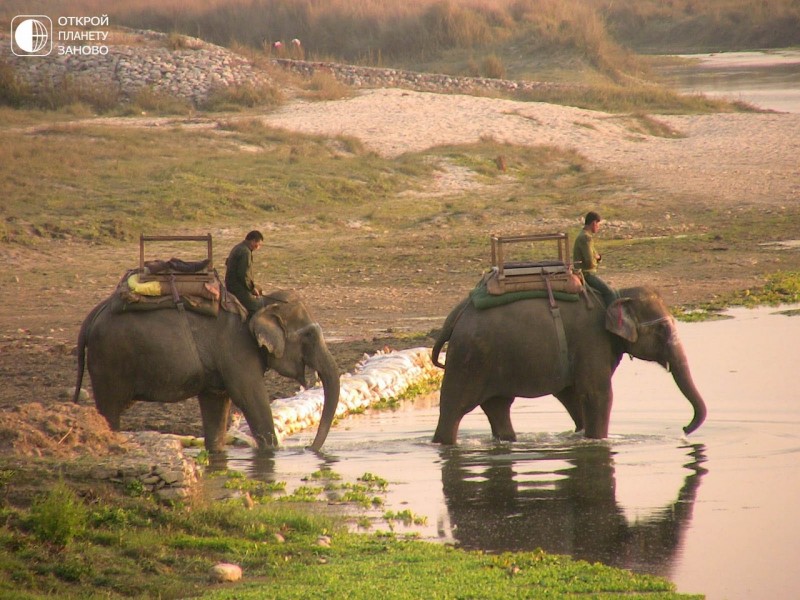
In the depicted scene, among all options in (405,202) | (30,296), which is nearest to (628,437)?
(30,296)

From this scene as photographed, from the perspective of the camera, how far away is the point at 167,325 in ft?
38.9

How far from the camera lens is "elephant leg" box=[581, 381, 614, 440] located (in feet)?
39.5

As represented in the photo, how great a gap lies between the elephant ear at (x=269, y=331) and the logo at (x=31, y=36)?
30890 millimetres

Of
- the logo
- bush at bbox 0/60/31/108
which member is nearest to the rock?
bush at bbox 0/60/31/108

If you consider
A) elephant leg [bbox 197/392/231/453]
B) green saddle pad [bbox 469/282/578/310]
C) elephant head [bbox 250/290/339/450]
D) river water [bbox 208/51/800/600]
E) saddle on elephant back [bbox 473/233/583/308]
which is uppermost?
saddle on elephant back [bbox 473/233/583/308]

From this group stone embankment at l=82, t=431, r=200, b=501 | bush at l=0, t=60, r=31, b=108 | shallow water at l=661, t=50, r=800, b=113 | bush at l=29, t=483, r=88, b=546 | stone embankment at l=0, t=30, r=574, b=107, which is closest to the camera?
bush at l=29, t=483, r=88, b=546

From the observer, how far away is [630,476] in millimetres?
11070

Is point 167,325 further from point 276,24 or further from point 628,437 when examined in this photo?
point 276,24

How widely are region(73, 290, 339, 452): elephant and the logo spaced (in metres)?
30.7

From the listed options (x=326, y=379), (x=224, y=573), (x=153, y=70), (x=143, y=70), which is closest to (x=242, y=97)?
(x=153, y=70)

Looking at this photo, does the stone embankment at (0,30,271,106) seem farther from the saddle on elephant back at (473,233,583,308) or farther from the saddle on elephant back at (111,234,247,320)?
the saddle on elephant back at (473,233,583,308)

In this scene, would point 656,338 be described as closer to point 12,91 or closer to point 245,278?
point 245,278

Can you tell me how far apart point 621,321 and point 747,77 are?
49.0 m

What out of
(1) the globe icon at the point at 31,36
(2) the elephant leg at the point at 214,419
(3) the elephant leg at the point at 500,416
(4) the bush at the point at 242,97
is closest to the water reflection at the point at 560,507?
(3) the elephant leg at the point at 500,416
